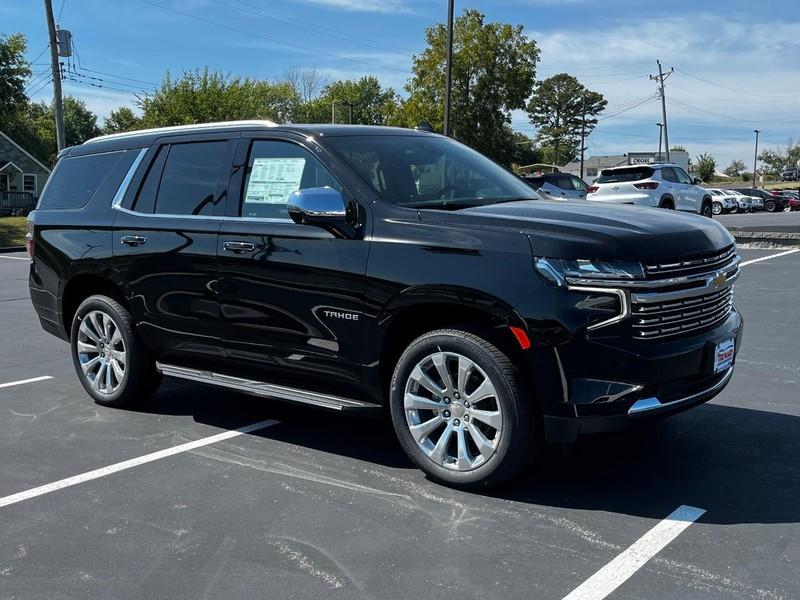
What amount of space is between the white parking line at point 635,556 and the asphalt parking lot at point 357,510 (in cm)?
3

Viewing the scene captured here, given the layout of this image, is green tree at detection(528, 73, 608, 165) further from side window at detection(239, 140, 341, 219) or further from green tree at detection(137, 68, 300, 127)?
side window at detection(239, 140, 341, 219)

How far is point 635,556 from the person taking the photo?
139 inches

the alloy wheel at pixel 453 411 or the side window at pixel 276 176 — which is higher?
the side window at pixel 276 176

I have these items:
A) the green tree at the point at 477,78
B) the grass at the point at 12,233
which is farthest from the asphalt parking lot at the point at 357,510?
the green tree at the point at 477,78

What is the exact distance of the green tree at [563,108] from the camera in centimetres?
11575

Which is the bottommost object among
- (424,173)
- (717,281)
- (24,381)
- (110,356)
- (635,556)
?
(24,381)

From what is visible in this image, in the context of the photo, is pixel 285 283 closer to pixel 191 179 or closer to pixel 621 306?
pixel 191 179

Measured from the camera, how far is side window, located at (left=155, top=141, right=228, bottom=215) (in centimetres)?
539

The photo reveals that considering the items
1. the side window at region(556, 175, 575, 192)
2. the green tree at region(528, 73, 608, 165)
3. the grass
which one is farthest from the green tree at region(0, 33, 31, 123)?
the green tree at region(528, 73, 608, 165)

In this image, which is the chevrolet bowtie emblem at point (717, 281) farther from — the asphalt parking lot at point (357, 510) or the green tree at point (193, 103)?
the green tree at point (193, 103)

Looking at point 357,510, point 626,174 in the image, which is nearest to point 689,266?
point 357,510

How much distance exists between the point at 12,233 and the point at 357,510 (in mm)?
29277

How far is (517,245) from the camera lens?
4020mm

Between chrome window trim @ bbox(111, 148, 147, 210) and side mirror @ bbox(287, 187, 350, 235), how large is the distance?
1878mm
